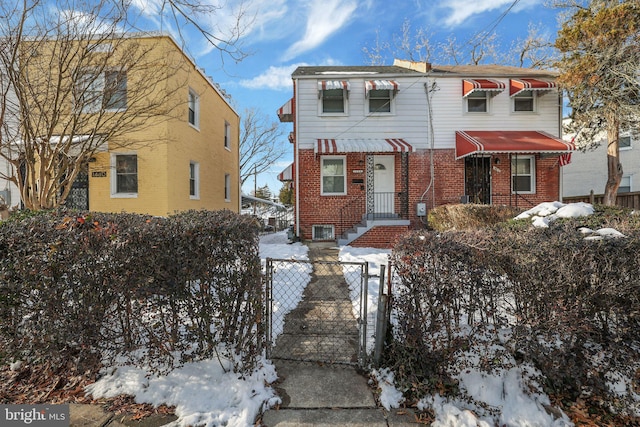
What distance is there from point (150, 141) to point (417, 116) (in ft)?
30.1

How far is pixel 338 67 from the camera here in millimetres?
12852

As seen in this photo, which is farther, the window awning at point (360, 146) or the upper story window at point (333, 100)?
the upper story window at point (333, 100)

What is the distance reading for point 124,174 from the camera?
→ 9797mm

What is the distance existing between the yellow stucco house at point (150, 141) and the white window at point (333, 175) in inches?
198

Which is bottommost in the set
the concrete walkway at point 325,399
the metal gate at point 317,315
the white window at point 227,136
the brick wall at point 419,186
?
the concrete walkway at point 325,399

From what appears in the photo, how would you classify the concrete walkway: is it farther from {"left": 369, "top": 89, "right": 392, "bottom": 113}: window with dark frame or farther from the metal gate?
{"left": 369, "top": 89, "right": 392, "bottom": 113}: window with dark frame

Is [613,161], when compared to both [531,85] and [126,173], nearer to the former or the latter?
[531,85]

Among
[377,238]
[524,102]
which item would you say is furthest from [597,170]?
[377,238]

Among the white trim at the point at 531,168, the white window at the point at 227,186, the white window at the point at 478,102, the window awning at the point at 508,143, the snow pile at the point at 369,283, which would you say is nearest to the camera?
the snow pile at the point at 369,283

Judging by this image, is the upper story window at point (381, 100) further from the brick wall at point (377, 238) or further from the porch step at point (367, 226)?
the brick wall at point (377, 238)

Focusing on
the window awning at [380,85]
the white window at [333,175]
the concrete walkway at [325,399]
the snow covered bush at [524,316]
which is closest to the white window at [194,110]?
the white window at [333,175]

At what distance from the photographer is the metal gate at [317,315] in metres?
3.13

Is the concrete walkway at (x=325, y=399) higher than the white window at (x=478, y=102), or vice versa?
the white window at (x=478, y=102)

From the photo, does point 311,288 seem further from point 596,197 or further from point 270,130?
point 270,130
